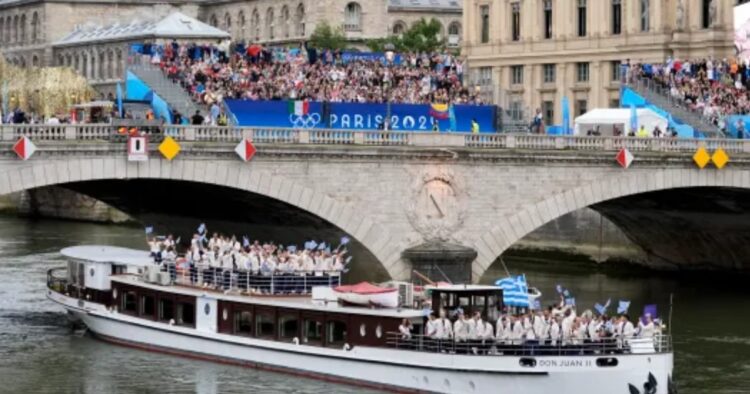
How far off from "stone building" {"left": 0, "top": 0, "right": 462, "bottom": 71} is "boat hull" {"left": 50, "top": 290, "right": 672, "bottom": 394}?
93.7m

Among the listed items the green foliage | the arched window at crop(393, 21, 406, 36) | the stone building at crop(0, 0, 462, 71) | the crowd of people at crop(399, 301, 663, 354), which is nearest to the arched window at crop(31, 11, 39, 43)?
the stone building at crop(0, 0, 462, 71)

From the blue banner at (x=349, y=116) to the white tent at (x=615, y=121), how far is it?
3575mm

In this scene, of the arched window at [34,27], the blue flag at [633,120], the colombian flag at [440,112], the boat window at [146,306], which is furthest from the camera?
the arched window at [34,27]

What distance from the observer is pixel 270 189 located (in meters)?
65.8

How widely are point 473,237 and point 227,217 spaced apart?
1203cm

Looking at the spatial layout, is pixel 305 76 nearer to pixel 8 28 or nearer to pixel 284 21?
pixel 284 21

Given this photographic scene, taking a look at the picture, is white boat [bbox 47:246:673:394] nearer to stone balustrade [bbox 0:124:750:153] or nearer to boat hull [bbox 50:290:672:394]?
boat hull [bbox 50:290:672:394]

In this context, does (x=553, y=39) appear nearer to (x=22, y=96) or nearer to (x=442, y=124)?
(x=442, y=124)

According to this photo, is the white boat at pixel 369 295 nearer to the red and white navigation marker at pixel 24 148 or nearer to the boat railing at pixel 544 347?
the boat railing at pixel 544 347

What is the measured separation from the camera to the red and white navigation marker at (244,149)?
64.8 metres

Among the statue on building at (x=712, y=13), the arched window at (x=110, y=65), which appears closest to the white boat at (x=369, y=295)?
the statue on building at (x=712, y=13)

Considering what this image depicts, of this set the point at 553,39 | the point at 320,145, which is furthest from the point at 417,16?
the point at 320,145

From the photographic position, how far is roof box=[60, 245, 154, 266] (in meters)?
65.6

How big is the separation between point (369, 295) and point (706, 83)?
102ft
